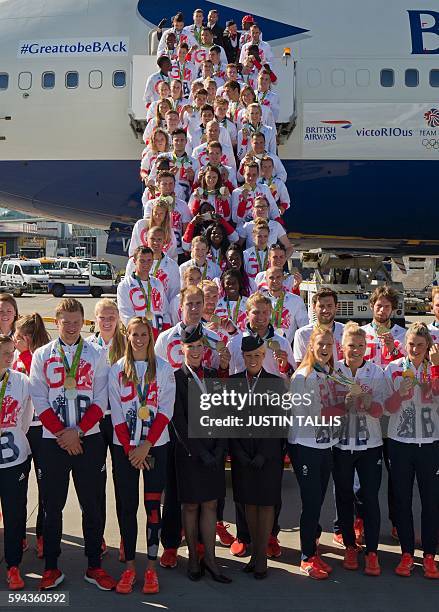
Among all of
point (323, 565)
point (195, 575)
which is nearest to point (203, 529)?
point (195, 575)

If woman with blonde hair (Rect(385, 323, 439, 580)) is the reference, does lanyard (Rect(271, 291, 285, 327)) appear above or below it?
above

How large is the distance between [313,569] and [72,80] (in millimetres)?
10021

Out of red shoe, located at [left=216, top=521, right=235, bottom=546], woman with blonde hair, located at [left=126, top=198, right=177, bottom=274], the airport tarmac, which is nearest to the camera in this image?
the airport tarmac

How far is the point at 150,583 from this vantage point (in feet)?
A: 14.7

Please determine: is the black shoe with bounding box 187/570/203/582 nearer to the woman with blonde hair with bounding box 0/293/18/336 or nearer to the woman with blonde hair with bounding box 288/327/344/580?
the woman with blonde hair with bounding box 288/327/344/580

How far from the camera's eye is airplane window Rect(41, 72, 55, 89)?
12.3 metres

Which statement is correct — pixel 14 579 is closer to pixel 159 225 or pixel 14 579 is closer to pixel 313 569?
pixel 313 569

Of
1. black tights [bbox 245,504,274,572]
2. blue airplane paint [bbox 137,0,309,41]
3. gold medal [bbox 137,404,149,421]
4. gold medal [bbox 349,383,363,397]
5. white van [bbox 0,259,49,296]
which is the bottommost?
black tights [bbox 245,504,274,572]

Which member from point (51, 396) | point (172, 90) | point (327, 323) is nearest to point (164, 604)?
point (51, 396)

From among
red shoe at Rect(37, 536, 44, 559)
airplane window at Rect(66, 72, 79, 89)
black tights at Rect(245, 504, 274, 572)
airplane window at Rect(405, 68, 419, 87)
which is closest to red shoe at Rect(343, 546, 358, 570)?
black tights at Rect(245, 504, 274, 572)

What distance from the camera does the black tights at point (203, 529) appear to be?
4.70 m

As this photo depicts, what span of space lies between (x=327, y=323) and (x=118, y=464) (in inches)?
77.5

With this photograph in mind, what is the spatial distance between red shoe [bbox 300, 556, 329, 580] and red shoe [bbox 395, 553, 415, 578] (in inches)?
20.0

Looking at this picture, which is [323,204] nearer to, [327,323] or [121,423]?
[327,323]
